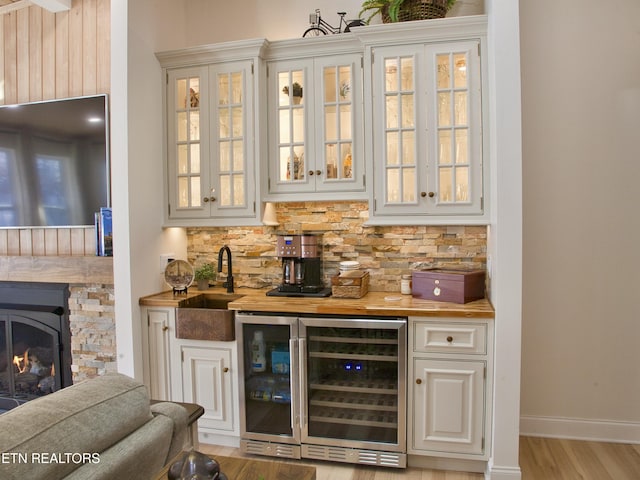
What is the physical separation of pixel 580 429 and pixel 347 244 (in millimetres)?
1932

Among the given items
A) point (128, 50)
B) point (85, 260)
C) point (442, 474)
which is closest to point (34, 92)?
point (128, 50)

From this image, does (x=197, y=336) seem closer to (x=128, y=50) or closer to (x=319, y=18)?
(x=128, y=50)

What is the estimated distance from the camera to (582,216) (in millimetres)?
2719

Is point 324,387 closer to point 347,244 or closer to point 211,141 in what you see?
point 347,244

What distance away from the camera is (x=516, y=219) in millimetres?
2193

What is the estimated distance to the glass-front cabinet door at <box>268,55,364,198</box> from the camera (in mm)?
2732

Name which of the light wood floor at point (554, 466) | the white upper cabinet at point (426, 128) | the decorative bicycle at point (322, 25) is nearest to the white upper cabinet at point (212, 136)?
the decorative bicycle at point (322, 25)

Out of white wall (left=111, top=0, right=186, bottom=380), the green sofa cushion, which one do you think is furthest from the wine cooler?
the green sofa cushion

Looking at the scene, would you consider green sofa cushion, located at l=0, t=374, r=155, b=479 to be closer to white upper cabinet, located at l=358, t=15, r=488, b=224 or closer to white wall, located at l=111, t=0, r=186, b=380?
white wall, located at l=111, t=0, r=186, b=380

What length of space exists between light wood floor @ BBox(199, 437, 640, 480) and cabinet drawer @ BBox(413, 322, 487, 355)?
719 mm

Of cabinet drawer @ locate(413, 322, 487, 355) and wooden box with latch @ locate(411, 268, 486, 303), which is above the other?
wooden box with latch @ locate(411, 268, 486, 303)

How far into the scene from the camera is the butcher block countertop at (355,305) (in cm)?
231

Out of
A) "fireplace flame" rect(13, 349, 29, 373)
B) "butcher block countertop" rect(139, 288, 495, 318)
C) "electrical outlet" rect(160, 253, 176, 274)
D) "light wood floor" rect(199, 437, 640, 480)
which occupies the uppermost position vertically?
"electrical outlet" rect(160, 253, 176, 274)

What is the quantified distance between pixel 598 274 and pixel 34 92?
428 centimetres
